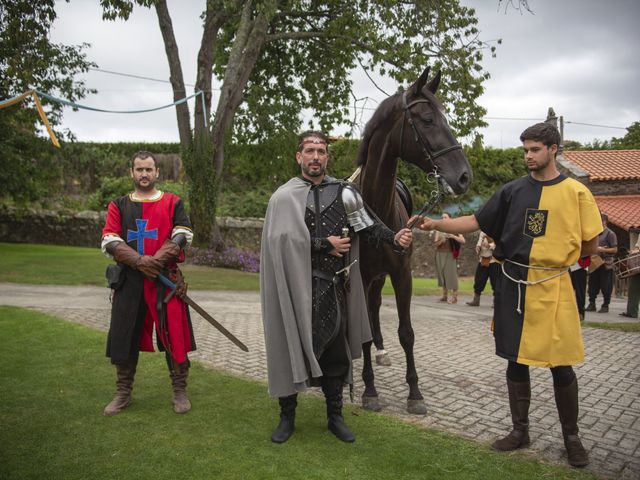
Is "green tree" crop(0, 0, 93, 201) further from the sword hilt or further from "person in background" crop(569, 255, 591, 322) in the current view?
"person in background" crop(569, 255, 591, 322)

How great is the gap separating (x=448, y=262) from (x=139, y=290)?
8.68m

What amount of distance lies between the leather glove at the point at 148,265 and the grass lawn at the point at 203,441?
47.1 inches

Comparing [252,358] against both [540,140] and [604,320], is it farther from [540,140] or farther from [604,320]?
[604,320]

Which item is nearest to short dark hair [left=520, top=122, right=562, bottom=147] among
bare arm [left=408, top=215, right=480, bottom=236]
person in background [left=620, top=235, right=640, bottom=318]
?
bare arm [left=408, top=215, right=480, bottom=236]

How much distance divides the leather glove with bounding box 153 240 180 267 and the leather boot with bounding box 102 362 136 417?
3.26 feet

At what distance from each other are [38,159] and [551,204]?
17.2 metres

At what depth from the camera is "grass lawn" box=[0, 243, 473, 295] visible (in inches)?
458

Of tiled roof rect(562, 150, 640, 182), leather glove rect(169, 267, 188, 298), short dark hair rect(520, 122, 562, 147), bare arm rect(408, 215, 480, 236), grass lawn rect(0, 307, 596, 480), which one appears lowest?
grass lawn rect(0, 307, 596, 480)

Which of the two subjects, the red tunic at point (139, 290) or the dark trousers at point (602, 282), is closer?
the red tunic at point (139, 290)

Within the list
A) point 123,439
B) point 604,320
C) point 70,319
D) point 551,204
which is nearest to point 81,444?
point 123,439

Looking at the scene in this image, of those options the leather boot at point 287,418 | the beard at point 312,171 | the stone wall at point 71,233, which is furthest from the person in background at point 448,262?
the stone wall at point 71,233

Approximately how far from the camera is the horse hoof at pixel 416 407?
14.0 feet

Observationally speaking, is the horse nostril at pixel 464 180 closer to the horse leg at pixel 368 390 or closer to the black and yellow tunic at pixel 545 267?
the black and yellow tunic at pixel 545 267

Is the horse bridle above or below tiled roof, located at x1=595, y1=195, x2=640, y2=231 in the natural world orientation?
below
